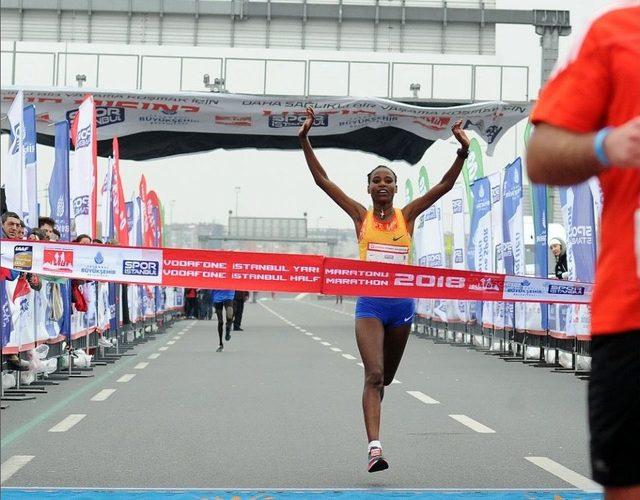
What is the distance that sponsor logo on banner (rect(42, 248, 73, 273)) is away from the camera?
948cm

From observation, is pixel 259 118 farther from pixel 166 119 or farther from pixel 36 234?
pixel 36 234

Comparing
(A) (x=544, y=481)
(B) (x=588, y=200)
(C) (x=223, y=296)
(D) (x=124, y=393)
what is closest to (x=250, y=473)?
(A) (x=544, y=481)

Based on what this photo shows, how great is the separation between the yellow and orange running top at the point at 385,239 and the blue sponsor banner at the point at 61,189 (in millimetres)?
8798

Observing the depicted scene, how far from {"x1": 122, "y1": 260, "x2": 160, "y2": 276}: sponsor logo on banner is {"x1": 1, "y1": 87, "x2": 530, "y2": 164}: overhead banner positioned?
18181 mm

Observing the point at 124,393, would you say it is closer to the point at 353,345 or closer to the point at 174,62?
the point at 353,345

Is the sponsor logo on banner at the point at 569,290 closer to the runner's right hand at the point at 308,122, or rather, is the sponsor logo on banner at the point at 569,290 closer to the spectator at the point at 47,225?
the spectator at the point at 47,225

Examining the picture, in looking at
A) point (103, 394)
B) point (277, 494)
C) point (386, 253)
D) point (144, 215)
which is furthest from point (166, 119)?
point (277, 494)

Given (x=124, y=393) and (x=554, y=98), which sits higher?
(x=554, y=98)

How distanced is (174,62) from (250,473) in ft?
83.6

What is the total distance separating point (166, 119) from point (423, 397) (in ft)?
56.2

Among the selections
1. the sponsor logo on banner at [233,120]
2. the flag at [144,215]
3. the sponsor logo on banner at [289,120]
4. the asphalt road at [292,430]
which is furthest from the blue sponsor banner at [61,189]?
the flag at [144,215]

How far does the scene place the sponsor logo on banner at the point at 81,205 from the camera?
18.0 m

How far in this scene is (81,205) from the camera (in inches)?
712

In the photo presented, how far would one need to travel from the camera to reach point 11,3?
103ft
